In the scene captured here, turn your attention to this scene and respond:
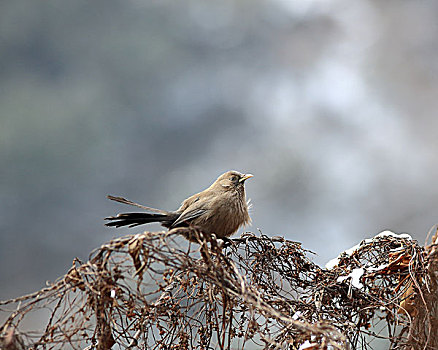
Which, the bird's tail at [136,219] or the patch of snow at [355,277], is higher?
the bird's tail at [136,219]

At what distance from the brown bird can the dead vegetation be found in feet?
0.60

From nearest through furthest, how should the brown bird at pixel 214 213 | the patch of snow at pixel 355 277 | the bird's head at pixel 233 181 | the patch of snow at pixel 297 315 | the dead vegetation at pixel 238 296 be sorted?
1. the dead vegetation at pixel 238 296
2. the patch of snow at pixel 297 315
3. the patch of snow at pixel 355 277
4. the brown bird at pixel 214 213
5. the bird's head at pixel 233 181

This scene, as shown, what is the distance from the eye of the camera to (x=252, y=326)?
0.67 metres

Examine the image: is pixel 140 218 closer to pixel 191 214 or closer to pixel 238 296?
pixel 191 214

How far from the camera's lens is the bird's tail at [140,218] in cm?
100

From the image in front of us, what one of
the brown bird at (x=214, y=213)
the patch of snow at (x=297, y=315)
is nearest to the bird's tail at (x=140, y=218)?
the brown bird at (x=214, y=213)

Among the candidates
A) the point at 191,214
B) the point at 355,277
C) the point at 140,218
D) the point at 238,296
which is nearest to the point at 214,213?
the point at 191,214

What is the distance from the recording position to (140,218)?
1063mm

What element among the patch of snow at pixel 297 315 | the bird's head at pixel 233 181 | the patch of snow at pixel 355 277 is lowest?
the patch of snow at pixel 297 315

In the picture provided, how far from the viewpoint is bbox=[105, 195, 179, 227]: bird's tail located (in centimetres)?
100

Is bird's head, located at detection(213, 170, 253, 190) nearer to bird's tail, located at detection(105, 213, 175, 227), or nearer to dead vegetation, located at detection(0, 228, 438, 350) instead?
bird's tail, located at detection(105, 213, 175, 227)

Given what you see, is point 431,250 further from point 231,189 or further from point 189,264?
point 231,189

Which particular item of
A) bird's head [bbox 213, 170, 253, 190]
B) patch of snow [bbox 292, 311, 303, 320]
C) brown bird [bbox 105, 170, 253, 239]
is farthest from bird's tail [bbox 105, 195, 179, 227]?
patch of snow [bbox 292, 311, 303, 320]

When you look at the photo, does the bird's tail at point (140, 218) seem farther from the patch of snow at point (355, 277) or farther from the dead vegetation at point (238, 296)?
the patch of snow at point (355, 277)
